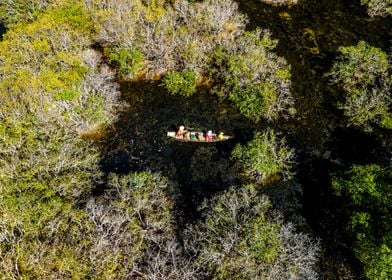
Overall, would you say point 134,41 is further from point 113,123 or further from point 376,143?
point 376,143

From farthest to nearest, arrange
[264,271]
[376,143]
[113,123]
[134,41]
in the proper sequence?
[134,41]
[113,123]
[376,143]
[264,271]

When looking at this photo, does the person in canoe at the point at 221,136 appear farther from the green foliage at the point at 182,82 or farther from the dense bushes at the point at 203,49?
the green foliage at the point at 182,82

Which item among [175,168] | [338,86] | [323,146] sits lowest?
[175,168]

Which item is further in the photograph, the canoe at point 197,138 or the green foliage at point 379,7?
the green foliage at point 379,7

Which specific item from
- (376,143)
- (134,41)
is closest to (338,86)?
(376,143)

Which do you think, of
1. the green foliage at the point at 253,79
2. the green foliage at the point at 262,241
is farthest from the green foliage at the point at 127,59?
the green foliage at the point at 262,241

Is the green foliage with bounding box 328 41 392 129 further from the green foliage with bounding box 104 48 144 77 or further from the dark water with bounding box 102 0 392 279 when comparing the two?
the green foliage with bounding box 104 48 144 77

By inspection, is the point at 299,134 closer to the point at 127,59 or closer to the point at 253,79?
the point at 253,79
